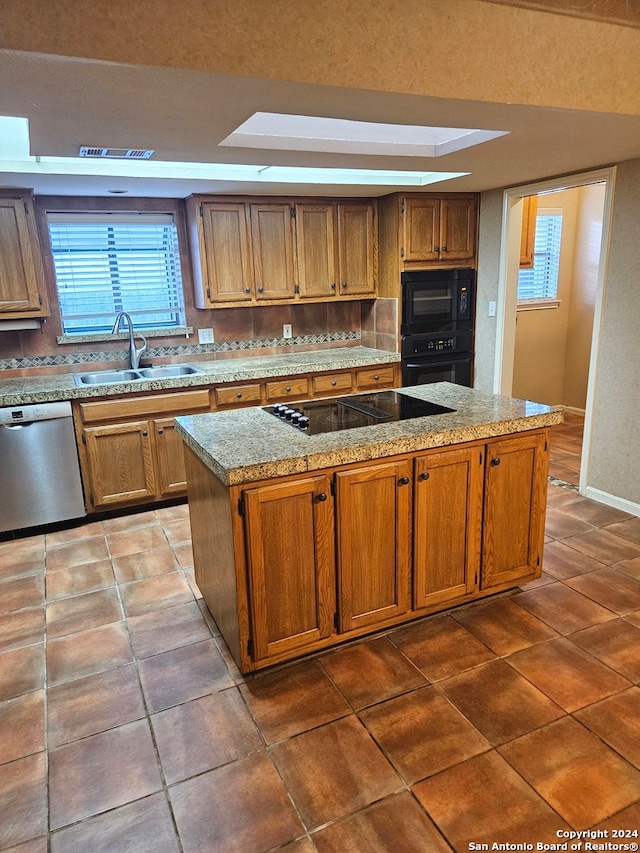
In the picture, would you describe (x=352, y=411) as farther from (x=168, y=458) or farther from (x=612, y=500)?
(x=612, y=500)

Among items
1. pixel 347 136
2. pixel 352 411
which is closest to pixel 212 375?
pixel 352 411

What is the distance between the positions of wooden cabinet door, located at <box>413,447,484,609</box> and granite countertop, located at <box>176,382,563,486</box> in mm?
108

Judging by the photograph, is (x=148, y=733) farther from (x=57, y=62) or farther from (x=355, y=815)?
(x=57, y=62)

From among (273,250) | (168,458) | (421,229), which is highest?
(421,229)

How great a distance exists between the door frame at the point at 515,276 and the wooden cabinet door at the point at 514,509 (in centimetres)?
139

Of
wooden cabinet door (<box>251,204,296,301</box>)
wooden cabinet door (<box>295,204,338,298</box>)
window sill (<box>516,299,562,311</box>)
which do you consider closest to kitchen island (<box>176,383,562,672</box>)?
wooden cabinet door (<box>251,204,296,301</box>)

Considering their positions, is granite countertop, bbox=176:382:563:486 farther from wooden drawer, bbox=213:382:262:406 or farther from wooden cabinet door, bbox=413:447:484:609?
wooden drawer, bbox=213:382:262:406

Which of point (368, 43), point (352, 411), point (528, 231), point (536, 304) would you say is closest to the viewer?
point (368, 43)

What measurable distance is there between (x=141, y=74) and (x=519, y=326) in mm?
4718

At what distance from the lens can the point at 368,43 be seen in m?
1.84

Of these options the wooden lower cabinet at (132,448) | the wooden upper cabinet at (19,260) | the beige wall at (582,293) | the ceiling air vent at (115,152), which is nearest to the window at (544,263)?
the beige wall at (582,293)

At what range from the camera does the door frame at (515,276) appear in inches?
141

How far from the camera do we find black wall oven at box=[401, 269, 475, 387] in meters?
4.58

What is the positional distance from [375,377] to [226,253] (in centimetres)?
146
